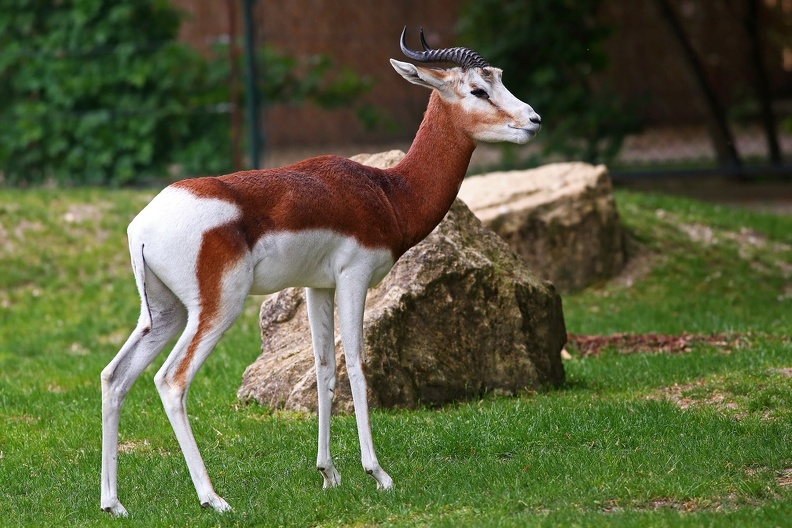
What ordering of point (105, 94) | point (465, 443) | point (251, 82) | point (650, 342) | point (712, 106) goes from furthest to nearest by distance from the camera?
1. point (712, 106)
2. point (105, 94)
3. point (251, 82)
4. point (650, 342)
5. point (465, 443)

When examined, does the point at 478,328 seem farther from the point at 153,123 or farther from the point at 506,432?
the point at 153,123

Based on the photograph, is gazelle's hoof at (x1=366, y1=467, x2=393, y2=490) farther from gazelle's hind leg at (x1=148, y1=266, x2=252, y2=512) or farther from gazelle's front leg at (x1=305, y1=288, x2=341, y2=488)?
gazelle's hind leg at (x1=148, y1=266, x2=252, y2=512)

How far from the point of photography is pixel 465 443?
5.71 m

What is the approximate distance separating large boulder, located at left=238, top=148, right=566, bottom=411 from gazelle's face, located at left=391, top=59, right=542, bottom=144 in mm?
1572

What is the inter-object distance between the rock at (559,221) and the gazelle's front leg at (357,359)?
5.07 metres

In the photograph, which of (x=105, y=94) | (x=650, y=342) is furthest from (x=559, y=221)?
(x=105, y=94)

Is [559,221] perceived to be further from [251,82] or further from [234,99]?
[251,82]

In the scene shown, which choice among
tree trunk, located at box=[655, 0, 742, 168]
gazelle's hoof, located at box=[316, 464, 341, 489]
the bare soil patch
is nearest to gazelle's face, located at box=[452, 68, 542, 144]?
gazelle's hoof, located at box=[316, 464, 341, 489]

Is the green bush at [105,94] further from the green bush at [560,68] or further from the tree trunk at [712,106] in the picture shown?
the tree trunk at [712,106]

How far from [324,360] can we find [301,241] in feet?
2.15

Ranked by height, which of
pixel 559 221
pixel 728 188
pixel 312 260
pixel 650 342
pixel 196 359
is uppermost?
pixel 312 260

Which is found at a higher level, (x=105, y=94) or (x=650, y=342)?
(x=105, y=94)

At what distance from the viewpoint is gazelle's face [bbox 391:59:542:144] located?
5.13 metres

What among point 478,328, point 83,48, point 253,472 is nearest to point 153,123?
point 83,48
